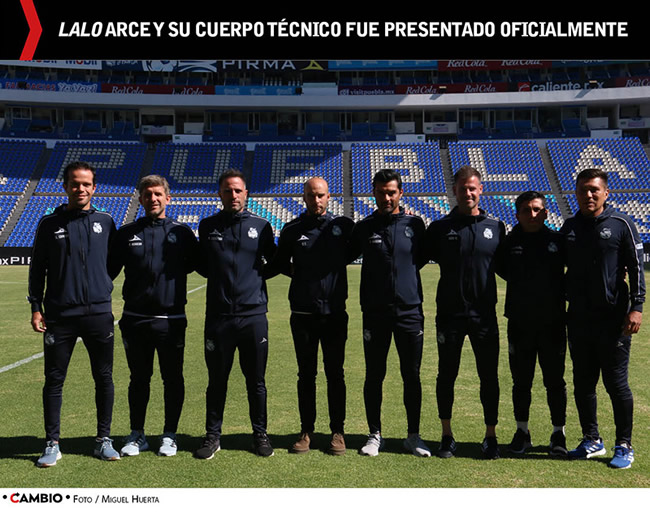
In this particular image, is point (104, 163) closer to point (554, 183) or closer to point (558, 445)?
point (554, 183)

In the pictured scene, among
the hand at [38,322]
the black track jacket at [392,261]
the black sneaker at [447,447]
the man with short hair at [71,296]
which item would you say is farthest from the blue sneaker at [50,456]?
the black sneaker at [447,447]

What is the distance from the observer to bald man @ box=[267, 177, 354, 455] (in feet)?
16.7

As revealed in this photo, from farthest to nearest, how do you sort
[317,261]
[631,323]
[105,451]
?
[317,261] < [105,451] < [631,323]

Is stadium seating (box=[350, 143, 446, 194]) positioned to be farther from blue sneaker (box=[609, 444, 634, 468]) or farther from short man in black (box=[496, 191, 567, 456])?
blue sneaker (box=[609, 444, 634, 468])

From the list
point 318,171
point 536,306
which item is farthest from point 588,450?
point 318,171

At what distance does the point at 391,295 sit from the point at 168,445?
226 cm

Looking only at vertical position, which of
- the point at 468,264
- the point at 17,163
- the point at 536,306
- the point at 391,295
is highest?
the point at 17,163

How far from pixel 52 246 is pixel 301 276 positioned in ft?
6.87

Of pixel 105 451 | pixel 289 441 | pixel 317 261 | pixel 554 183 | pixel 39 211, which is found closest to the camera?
pixel 105 451

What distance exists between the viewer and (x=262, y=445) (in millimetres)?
4949

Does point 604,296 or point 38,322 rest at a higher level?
point 604,296

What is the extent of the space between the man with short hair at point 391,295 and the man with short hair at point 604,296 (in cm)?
128
